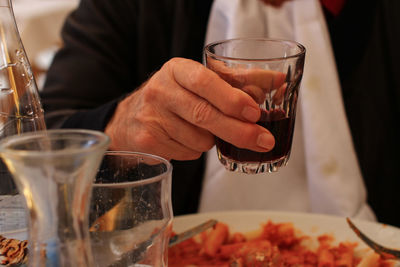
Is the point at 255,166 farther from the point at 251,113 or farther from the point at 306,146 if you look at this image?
the point at 306,146

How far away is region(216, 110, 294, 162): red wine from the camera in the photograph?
0.53 metres

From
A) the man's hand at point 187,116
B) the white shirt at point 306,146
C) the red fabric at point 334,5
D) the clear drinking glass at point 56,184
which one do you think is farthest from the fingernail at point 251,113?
the red fabric at point 334,5

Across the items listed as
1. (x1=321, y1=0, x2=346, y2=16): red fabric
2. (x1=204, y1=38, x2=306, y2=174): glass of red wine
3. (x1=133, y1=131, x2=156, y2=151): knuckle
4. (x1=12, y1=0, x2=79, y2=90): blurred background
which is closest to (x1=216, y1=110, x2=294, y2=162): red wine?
(x1=204, y1=38, x2=306, y2=174): glass of red wine

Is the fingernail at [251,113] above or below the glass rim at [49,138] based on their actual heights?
below

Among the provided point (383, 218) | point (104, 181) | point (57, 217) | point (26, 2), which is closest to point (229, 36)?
point (383, 218)

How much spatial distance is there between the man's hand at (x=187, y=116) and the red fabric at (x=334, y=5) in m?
0.59

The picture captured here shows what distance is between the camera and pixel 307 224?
2.45ft

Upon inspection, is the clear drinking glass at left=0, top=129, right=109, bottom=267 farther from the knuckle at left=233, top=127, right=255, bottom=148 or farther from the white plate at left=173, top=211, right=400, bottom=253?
the white plate at left=173, top=211, right=400, bottom=253

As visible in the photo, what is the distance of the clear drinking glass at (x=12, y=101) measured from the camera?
0.46 meters

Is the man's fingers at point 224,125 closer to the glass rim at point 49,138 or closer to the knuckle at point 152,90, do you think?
the knuckle at point 152,90

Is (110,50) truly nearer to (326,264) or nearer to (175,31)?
(175,31)

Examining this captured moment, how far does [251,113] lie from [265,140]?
3 centimetres

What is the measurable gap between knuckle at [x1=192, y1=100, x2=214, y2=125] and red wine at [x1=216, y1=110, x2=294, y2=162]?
0.03 meters

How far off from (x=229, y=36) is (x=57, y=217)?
83cm
